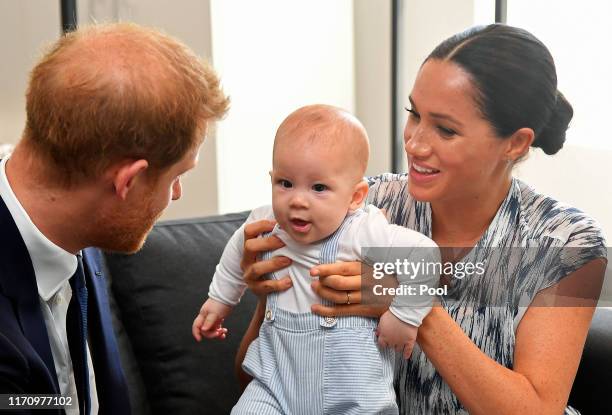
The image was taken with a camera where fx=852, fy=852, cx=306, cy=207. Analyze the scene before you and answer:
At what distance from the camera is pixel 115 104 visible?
4.32 ft

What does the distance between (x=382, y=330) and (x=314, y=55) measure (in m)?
2.37

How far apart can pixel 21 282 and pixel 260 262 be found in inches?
17.5

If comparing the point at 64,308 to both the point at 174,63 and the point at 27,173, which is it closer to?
the point at 27,173

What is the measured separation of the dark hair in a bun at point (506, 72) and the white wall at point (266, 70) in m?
1.69

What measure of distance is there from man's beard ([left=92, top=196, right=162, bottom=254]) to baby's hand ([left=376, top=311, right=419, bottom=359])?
44 centimetres

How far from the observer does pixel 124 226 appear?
4.74ft

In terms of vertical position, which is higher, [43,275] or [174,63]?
[174,63]

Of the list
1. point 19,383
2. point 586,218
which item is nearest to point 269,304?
point 19,383

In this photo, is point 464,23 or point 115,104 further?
point 464,23

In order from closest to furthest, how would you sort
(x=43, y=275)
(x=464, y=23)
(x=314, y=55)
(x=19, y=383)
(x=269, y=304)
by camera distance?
(x=19, y=383) < (x=43, y=275) < (x=269, y=304) < (x=464, y=23) < (x=314, y=55)

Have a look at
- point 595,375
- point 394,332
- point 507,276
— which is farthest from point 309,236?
point 595,375

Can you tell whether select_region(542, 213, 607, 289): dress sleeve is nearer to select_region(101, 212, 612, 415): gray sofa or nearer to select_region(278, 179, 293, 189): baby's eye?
select_region(101, 212, 612, 415): gray sofa

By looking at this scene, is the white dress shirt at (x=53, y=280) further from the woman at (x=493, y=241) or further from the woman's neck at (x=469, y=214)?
the woman's neck at (x=469, y=214)

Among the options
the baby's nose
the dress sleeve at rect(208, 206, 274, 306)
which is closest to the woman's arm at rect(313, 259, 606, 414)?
the baby's nose
